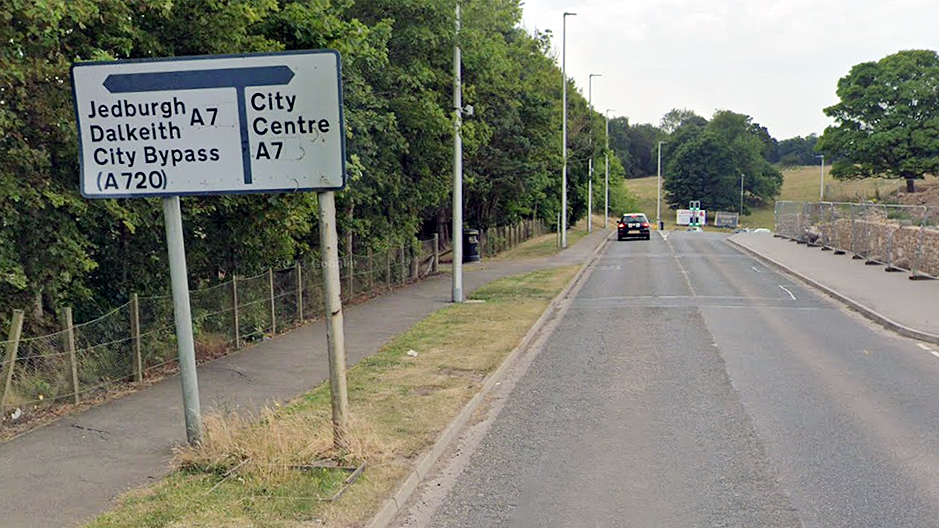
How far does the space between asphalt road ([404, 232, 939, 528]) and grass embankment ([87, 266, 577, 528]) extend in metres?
A: 0.42

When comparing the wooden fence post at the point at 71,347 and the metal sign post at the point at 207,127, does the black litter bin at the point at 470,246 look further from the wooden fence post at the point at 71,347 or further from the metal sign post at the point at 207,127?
the metal sign post at the point at 207,127

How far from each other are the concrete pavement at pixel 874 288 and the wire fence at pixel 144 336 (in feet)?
36.4

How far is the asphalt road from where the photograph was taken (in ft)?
20.6

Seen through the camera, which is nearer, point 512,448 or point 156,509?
point 156,509

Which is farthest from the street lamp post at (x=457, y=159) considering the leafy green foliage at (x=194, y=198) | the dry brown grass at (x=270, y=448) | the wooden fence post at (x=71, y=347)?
the dry brown grass at (x=270, y=448)

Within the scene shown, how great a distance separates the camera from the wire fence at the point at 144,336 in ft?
29.3

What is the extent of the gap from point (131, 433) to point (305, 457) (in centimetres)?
225

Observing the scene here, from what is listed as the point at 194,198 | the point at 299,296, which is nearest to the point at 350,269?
the point at 299,296

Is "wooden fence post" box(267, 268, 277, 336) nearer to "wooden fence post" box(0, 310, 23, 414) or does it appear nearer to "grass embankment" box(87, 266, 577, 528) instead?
"grass embankment" box(87, 266, 577, 528)

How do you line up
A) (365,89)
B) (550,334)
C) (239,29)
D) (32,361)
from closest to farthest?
1. (32,361)
2. (239,29)
3. (550,334)
4. (365,89)

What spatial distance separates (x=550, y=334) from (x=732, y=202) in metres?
95.0

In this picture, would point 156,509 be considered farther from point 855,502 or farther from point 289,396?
point 855,502

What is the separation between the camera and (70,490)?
6391 millimetres

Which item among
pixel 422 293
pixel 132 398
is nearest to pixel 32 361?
pixel 132 398
